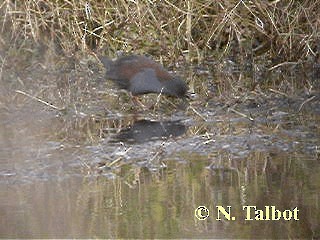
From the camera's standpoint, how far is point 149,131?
6762mm

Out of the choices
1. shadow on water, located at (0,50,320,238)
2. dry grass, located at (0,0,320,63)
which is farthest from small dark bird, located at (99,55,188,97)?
dry grass, located at (0,0,320,63)

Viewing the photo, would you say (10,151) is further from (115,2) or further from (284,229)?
(115,2)

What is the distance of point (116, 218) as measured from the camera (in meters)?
4.96

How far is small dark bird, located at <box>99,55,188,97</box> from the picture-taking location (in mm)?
7109

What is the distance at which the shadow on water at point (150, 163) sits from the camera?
4.90 meters

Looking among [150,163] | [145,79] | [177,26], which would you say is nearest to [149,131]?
[145,79]

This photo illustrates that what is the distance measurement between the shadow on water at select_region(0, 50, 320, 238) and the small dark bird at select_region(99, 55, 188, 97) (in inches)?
7.9

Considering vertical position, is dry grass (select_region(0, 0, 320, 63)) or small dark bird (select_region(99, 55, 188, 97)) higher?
dry grass (select_region(0, 0, 320, 63))

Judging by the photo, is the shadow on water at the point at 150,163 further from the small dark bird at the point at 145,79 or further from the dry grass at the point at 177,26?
the dry grass at the point at 177,26

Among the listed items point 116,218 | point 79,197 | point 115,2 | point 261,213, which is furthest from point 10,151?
point 115,2

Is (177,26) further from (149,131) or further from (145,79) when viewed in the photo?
(149,131)

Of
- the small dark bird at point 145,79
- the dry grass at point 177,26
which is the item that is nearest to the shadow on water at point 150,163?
the small dark bird at point 145,79

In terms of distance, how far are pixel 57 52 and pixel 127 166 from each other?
12.0 ft

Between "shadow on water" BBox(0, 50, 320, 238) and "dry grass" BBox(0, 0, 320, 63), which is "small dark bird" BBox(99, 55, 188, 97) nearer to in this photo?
"shadow on water" BBox(0, 50, 320, 238)
